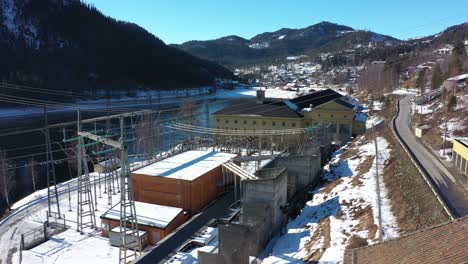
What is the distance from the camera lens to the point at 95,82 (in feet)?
375

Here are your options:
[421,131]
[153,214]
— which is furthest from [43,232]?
[421,131]

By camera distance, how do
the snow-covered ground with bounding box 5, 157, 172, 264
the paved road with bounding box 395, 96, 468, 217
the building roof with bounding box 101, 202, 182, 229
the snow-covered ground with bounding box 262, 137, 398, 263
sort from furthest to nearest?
the building roof with bounding box 101, 202, 182, 229 → the snow-covered ground with bounding box 5, 157, 172, 264 → the snow-covered ground with bounding box 262, 137, 398, 263 → the paved road with bounding box 395, 96, 468, 217

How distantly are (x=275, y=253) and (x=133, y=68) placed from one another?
125624mm

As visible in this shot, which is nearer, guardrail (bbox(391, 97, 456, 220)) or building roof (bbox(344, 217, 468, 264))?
building roof (bbox(344, 217, 468, 264))

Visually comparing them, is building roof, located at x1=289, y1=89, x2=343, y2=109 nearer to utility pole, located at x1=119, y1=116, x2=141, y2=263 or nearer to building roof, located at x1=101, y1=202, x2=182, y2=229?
building roof, located at x1=101, y1=202, x2=182, y2=229

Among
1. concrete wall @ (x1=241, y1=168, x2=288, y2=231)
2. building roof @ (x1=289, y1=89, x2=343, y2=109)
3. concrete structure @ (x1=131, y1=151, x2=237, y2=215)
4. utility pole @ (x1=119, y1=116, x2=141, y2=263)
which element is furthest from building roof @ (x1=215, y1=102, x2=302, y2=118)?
utility pole @ (x1=119, y1=116, x2=141, y2=263)

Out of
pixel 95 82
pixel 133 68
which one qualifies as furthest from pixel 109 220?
pixel 133 68

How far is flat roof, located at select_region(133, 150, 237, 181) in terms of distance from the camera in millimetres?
23031

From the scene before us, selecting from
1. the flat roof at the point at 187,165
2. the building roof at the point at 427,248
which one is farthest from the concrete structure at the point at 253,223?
the building roof at the point at 427,248

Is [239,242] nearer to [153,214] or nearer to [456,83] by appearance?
[153,214]

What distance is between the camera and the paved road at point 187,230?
16.5 metres

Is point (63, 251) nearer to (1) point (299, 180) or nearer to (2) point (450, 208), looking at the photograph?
(1) point (299, 180)

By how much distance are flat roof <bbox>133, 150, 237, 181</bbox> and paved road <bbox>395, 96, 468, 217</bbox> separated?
501 inches

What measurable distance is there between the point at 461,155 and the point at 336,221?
7328mm
